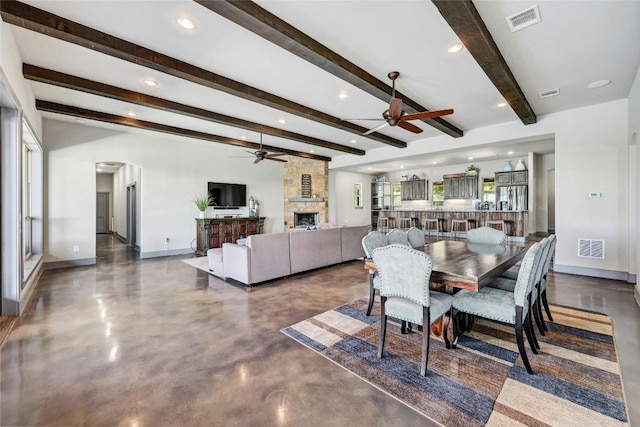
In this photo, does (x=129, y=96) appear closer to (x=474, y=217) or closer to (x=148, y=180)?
(x=148, y=180)

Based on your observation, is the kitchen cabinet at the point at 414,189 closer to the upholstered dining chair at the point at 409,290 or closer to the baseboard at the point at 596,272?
the baseboard at the point at 596,272

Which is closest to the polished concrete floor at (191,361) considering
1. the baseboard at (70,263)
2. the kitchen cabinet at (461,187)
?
the baseboard at (70,263)

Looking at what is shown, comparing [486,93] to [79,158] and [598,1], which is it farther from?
[79,158]

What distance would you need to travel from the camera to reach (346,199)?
1205cm

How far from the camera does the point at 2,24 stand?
103 inches

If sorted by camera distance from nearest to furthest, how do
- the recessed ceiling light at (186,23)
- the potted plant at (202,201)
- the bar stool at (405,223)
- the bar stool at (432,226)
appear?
the recessed ceiling light at (186,23)
the potted plant at (202,201)
the bar stool at (432,226)
the bar stool at (405,223)

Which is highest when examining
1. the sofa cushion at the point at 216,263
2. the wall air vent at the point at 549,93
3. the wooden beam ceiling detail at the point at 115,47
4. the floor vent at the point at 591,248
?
the wall air vent at the point at 549,93

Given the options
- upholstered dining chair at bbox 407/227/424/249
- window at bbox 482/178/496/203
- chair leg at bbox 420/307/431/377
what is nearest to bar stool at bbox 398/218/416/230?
window at bbox 482/178/496/203

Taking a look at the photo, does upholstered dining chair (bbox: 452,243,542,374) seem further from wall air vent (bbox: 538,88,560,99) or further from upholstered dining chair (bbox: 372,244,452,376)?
wall air vent (bbox: 538,88,560,99)

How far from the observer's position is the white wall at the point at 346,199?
36.3ft

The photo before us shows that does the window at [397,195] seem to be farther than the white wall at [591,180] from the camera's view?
Yes

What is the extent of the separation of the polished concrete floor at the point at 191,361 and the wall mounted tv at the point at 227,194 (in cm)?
398

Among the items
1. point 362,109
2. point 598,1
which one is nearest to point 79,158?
point 362,109

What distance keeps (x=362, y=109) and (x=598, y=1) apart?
3.19 m
